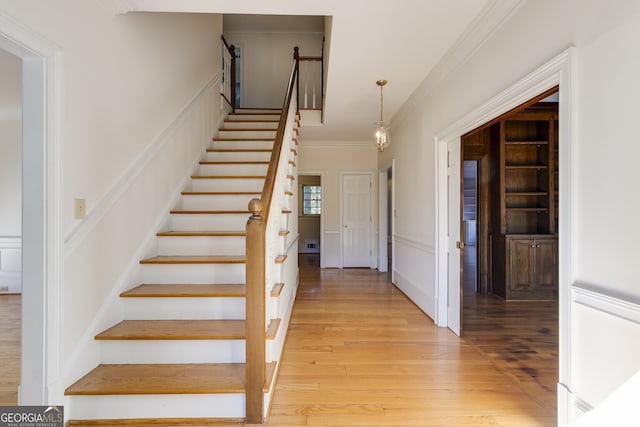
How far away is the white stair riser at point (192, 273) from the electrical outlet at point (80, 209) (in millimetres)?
741

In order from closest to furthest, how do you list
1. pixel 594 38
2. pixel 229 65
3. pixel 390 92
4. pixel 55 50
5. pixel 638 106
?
1. pixel 638 106
2. pixel 594 38
3. pixel 55 50
4. pixel 390 92
5. pixel 229 65

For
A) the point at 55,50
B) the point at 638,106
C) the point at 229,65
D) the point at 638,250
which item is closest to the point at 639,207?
the point at 638,250

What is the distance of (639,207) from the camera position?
4.09 feet

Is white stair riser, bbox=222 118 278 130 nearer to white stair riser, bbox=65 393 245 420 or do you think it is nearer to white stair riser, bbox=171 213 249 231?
white stair riser, bbox=171 213 249 231

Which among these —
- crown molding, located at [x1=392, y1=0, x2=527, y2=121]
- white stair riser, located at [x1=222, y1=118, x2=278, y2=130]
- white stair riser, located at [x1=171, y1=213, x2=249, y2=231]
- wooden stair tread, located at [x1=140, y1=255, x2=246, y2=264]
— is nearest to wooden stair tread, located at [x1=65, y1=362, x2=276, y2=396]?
wooden stair tread, located at [x1=140, y1=255, x2=246, y2=264]

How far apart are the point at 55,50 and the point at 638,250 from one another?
2.87 m

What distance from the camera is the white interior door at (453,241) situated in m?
3.02

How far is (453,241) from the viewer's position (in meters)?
3.09

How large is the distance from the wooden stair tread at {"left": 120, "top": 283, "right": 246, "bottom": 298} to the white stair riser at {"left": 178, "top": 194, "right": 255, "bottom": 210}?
42.4 inches

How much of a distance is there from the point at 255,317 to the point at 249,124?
3.80 metres

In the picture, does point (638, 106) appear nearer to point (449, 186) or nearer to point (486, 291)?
point (449, 186)

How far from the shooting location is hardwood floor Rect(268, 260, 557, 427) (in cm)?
186

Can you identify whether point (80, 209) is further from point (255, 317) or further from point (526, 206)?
point (526, 206)

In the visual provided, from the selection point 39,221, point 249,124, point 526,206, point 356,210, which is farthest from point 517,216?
point 39,221
